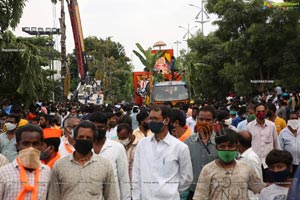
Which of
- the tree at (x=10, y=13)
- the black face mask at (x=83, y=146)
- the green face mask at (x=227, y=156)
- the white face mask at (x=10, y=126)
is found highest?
the tree at (x=10, y=13)

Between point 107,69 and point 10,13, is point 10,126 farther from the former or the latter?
point 107,69

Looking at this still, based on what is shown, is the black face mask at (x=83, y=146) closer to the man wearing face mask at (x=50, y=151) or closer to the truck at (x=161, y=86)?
the man wearing face mask at (x=50, y=151)

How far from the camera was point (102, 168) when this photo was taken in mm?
5441

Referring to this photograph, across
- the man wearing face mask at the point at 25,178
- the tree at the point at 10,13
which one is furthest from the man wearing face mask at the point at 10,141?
the tree at the point at 10,13

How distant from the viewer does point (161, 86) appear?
1167 inches

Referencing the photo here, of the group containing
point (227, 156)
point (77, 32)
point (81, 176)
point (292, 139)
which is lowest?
point (292, 139)

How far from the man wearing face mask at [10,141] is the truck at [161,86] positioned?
14544mm

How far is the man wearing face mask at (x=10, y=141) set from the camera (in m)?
8.73

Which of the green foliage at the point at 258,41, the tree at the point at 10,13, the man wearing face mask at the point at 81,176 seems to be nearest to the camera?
the man wearing face mask at the point at 81,176

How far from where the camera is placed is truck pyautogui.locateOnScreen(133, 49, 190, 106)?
2930 centimetres

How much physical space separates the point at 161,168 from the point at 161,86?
77.4ft

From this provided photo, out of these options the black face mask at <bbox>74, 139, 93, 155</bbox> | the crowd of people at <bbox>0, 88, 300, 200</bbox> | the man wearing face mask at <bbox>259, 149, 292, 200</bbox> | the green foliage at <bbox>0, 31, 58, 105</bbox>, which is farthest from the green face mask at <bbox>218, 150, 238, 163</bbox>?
the green foliage at <bbox>0, 31, 58, 105</bbox>

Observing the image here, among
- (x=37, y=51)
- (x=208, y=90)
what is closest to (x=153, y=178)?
(x=37, y=51)

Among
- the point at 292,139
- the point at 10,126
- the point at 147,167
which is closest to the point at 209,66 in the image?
the point at 292,139
